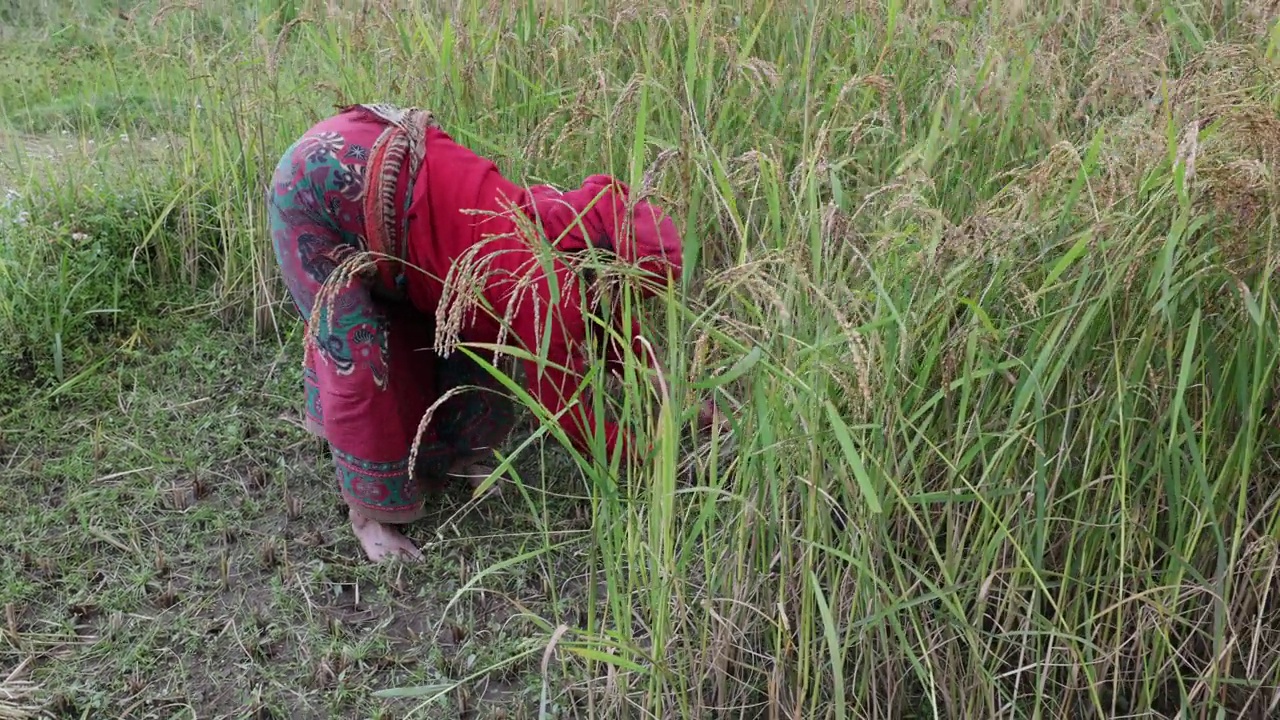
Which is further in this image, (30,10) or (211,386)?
(30,10)

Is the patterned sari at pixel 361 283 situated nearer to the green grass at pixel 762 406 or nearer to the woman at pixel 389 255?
the woman at pixel 389 255

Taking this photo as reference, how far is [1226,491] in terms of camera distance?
172 cm

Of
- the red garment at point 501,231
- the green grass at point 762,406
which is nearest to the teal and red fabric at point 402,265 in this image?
the red garment at point 501,231

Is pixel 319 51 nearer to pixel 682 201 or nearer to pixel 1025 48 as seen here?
pixel 1025 48

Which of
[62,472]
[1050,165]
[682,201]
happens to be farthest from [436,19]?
[1050,165]

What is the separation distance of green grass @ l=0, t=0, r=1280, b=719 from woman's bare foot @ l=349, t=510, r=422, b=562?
0.05m

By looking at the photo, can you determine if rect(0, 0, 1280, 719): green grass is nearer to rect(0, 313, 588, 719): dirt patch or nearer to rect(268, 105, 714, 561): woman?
rect(0, 313, 588, 719): dirt patch

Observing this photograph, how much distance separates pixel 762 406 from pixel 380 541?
113 centimetres

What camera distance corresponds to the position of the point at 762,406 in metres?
1.55

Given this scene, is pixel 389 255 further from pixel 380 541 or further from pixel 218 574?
pixel 218 574

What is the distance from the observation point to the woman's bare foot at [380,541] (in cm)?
235

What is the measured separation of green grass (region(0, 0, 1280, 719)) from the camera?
1600 millimetres

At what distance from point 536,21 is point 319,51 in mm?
1014

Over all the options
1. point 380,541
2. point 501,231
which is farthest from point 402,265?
point 380,541
